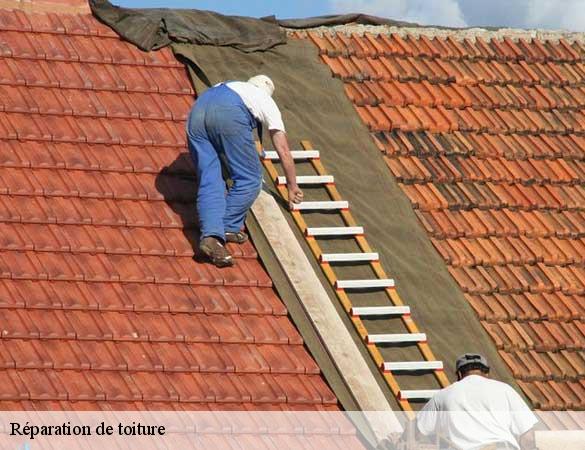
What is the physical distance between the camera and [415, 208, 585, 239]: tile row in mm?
11680

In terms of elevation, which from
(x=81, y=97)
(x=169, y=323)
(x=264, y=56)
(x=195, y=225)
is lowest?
(x=169, y=323)

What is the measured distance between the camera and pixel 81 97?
11.6m

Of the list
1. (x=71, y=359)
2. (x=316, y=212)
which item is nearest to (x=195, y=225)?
(x=316, y=212)

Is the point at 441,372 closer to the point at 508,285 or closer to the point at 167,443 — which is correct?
the point at 508,285

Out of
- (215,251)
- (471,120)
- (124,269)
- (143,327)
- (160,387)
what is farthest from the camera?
(471,120)

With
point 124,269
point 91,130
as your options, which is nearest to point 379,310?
point 124,269

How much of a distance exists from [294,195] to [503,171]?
213 centimetres

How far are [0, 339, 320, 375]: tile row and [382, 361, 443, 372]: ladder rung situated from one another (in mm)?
458

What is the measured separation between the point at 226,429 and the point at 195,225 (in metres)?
1.81

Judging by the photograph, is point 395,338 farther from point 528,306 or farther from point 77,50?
point 77,50

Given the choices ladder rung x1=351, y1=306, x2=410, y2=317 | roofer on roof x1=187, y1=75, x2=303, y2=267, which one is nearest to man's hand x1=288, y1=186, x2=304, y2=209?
roofer on roof x1=187, y1=75, x2=303, y2=267

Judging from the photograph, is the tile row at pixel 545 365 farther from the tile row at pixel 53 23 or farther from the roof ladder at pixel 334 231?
the tile row at pixel 53 23

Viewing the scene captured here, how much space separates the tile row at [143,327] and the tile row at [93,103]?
1.93 metres

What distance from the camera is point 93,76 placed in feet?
38.7
